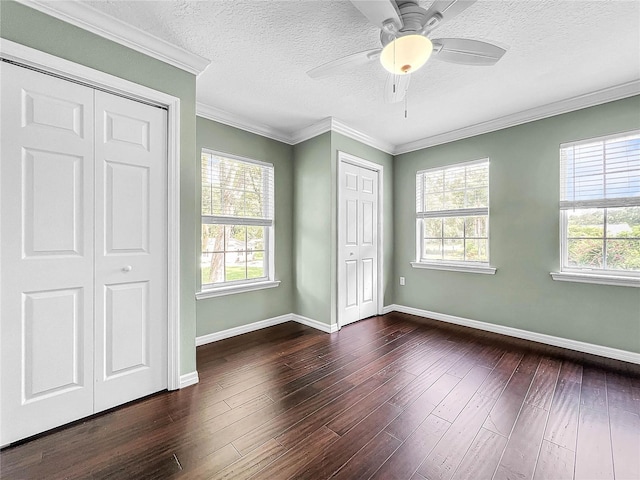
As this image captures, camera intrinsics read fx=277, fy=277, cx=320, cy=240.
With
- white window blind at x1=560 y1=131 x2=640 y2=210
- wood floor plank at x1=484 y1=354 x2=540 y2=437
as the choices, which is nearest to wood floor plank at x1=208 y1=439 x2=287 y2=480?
wood floor plank at x1=484 y1=354 x2=540 y2=437

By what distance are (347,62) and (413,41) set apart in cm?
44

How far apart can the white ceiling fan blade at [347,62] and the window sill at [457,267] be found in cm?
284

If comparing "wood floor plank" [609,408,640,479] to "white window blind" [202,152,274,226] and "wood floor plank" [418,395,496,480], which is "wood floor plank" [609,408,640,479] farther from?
"white window blind" [202,152,274,226]

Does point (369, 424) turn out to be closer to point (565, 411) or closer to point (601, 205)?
point (565, 411)

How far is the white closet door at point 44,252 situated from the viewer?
5.11 feet

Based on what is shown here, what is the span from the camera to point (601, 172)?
278 centimetres

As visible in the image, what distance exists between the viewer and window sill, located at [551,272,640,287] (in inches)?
101

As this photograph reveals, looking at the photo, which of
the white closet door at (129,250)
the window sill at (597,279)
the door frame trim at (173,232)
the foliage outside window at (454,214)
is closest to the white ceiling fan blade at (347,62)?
the door frame trim at (173,232)

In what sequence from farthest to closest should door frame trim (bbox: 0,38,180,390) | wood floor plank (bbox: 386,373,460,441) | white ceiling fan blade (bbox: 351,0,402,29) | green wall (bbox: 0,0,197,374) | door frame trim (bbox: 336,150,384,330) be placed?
1. door frame trim (bbox: 336,150,384,330)
2. door frame trim (bbox: 0,38,180,390)
3. wood floor plank (bbox: 386,373,460,441)
4. green wall (bbox: 0,0,197,374)
5. white ceiling fan blade (bbox: 351,0,402,29)

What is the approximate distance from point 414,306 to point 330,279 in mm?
1588

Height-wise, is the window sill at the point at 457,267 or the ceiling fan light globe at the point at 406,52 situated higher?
the ceiling fan light globe at the point at 406,52

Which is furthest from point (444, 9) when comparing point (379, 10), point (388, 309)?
point (388, 309)

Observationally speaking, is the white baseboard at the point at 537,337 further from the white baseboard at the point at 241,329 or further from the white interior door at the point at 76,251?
the white interior door at the point at 76,251

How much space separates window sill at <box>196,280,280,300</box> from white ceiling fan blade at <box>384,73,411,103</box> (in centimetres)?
251
